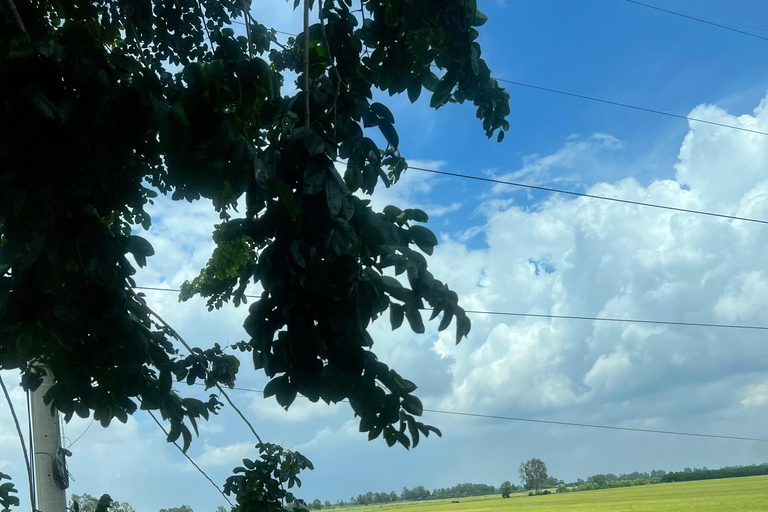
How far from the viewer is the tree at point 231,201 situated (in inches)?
53.9

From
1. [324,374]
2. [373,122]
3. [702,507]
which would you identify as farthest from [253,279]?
[702,507]

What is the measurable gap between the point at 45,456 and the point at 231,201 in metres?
3.56

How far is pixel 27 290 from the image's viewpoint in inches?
70.3

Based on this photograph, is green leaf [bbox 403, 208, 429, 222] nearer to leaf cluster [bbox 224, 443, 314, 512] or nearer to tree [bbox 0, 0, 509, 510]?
tree [bbox 0, 0, 509, 510]

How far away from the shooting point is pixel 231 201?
158 centimetres

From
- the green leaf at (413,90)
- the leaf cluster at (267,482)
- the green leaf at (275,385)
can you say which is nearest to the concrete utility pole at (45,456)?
the leaf cluster at (267,482)

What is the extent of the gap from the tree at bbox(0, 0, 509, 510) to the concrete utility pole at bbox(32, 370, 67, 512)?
267 centimetres

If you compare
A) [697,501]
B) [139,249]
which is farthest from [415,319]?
[697,501]

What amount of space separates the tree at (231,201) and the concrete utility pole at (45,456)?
2666mm

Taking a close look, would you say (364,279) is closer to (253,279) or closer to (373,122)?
(253,279)

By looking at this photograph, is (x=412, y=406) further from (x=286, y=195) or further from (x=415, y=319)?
(x=286, y=195)

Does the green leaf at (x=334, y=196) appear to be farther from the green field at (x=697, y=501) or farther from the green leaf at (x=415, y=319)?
the green field at (x=697, y=501)

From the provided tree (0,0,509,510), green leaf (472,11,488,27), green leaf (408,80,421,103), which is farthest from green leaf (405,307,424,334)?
green leaf (472,11,488,27)

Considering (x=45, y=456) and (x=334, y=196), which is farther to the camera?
(x=45, y=456)
